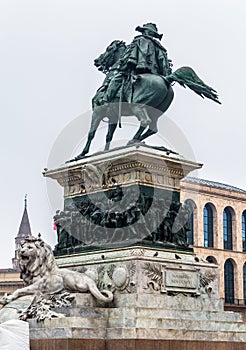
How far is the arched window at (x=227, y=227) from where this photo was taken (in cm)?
6962

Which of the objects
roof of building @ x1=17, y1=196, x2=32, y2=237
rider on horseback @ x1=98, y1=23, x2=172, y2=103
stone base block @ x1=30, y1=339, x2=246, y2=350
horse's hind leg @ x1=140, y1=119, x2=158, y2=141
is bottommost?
stone base block @ x1=30, y1=339, x2=246, y2=350

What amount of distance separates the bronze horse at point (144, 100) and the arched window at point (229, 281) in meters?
47.5

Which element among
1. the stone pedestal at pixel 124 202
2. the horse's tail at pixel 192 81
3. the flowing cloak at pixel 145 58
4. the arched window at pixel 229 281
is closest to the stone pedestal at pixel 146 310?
the stone pedestal at pixel 124 202

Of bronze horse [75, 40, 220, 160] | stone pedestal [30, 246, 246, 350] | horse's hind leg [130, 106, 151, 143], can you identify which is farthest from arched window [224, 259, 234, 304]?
horse's hind leg [130, 106, 151, 143]

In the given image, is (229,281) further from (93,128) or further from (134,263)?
(134,263)

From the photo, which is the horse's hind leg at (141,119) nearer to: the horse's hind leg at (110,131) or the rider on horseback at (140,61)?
the rider on horseback at (140,61)

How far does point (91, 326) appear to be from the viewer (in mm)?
18469

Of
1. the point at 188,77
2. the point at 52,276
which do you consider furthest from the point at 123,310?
the point at 188,77

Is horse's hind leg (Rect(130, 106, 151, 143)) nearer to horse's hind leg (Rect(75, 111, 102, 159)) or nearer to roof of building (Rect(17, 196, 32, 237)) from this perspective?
horse's hind leg (Rect(75, 111, 102, 159))

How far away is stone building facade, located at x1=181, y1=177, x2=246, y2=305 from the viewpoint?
66125 mm

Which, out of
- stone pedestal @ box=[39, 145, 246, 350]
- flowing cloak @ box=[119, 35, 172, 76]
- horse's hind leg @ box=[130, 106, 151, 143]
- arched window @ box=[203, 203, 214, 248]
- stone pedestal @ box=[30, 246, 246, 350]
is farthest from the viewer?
arched window @ box=[203, 203, 214, 248]

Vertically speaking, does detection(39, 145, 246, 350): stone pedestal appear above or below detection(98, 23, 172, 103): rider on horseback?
below

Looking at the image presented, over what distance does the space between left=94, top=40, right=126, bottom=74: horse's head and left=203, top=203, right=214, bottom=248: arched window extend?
1746 inches

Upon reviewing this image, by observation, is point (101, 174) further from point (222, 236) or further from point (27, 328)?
Result: point (222, 236)
